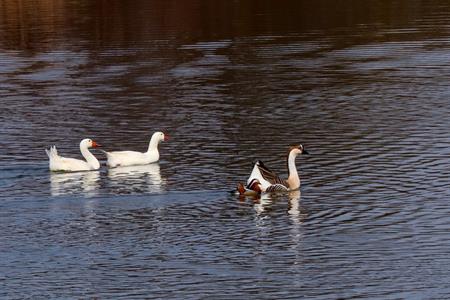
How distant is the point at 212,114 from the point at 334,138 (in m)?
4.49

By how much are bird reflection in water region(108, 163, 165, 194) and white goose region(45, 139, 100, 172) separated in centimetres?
34

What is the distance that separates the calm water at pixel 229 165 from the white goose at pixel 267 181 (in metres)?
0.17

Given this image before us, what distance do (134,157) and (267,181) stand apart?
3.42 meters

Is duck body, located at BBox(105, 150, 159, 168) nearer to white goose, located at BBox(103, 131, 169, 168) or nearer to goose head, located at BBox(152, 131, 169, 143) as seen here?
white goose, located at BBox(103, 131, 169, 168)

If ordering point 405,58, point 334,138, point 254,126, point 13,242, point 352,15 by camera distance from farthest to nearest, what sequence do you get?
point 352,15
point 405,58
point 254,126
point 334,138
point 13,242

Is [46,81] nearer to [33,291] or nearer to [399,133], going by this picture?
[399,133]

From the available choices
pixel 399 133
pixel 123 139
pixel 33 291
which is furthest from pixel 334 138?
pixel 33 291

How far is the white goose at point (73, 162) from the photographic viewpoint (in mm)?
22203

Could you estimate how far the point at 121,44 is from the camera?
44.4 metres

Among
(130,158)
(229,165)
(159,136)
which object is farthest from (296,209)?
(159,136)

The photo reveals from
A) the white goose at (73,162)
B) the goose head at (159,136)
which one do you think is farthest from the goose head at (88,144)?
the goose head at (159,136)

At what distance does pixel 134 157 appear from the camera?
2286 cm

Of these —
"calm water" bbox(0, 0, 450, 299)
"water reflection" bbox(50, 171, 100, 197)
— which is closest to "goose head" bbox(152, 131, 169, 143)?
"calm water" bbox(0, 0, 450, 299)

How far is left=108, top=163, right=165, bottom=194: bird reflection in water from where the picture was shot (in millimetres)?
20906
